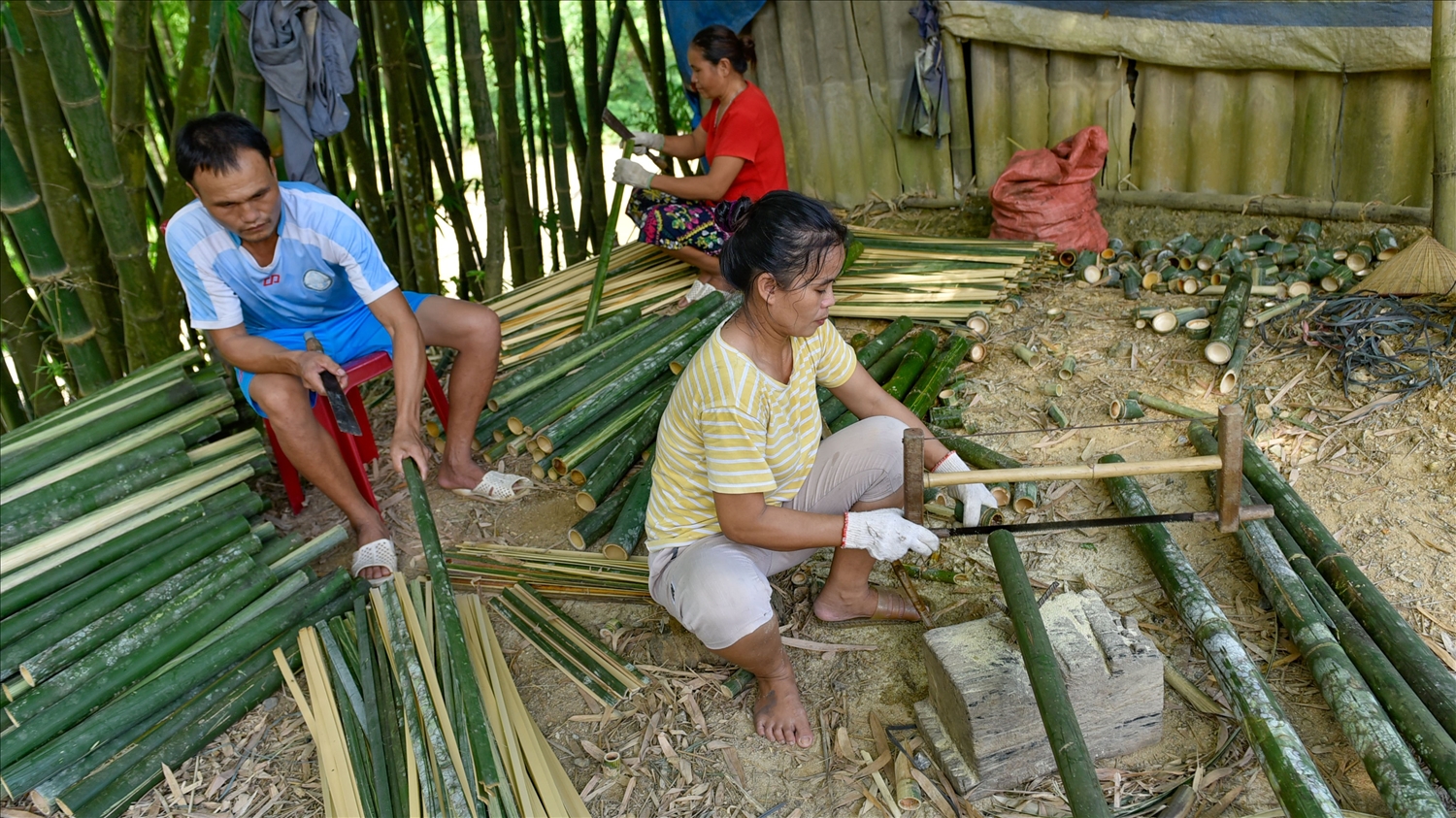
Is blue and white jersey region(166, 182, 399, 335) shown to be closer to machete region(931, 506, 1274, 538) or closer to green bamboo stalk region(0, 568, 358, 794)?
green bamboo stalk region(0, 568, 358, 794)

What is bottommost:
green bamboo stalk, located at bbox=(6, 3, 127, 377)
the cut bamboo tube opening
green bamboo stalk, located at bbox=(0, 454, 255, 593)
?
green bamboo stalk, located at bbox=(0, 454, 255, 593)

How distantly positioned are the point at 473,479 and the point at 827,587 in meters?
1.52

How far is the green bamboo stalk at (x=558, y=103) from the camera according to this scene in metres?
4.84

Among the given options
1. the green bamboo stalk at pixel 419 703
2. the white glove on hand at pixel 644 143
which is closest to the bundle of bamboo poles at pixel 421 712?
the green bamboo stalk at pixel 419 703

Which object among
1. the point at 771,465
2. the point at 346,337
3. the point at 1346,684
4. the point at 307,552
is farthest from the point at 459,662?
the point at 1346,684

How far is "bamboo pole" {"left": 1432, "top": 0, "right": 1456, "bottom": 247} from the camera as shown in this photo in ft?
11.3

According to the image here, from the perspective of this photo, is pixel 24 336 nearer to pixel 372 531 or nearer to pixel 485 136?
pixel 372 531

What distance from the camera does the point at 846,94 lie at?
550cm

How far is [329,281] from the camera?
3248 millimetres

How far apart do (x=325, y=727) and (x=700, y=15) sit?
4.21 meters

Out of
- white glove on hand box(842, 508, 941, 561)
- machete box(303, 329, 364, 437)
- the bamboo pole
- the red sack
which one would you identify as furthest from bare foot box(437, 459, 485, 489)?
the bamboo pole

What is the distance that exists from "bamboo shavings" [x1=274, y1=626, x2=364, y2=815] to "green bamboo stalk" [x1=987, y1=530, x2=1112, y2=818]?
4.89 ft

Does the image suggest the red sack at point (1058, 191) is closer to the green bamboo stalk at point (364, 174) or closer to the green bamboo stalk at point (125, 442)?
the green bamboo stalk at point (364, 174)

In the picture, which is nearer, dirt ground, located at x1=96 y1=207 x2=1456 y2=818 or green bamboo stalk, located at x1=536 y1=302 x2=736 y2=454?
dirt ground, located at x1=96 y1=207 x2=1456 y2=818
